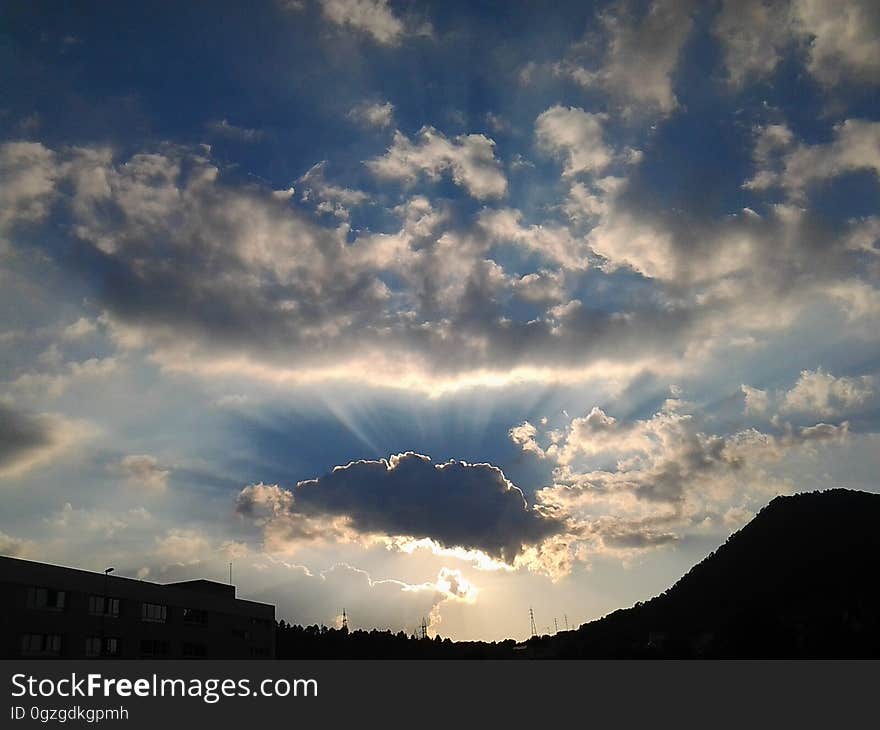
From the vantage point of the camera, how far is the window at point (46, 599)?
58844 millimetres

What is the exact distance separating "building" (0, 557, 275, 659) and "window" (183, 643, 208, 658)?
11 centimetres

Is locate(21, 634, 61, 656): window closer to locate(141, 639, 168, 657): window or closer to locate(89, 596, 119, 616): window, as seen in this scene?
locate(89, 596, 119, 616): window

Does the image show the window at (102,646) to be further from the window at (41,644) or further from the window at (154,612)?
the window at (154,612)

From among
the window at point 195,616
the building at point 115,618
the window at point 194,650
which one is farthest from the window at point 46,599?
the window at point 194,650

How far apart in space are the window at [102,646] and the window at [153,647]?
12.0 ft

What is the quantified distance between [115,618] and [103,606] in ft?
6.49

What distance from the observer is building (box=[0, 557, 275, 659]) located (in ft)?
189

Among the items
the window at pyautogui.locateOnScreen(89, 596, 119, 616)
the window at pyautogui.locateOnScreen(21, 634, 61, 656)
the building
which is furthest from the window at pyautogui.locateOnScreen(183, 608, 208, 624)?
the window at pyautogui.locateOnScreen(21, 634, 61, 656)

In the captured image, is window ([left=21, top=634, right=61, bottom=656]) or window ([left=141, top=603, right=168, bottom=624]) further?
window ([left=141, top=603, right=168, bottom=624])

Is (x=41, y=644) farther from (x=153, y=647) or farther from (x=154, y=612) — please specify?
(x=154, y=612)
